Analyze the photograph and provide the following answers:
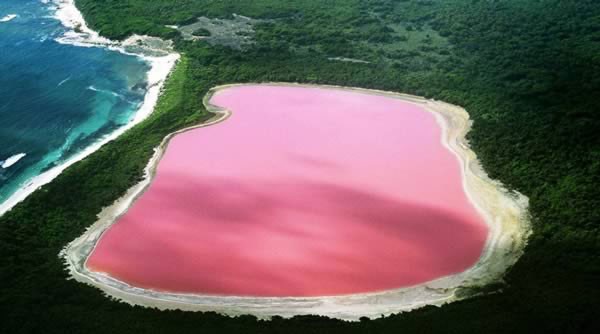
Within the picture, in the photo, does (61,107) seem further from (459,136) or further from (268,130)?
(459,136)

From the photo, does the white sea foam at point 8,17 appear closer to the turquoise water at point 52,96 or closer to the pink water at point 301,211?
the turquoise water at point 52,96

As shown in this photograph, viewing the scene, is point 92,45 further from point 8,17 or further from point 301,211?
point 301,211

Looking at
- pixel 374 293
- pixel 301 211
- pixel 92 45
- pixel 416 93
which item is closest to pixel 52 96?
pixel 92 45

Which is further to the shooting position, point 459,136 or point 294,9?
point 294,9

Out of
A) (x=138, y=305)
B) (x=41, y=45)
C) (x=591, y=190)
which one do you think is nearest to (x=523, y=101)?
(x=591, y=190)

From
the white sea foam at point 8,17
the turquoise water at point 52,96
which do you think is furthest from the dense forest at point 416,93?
the white sea foam at point 8,17
